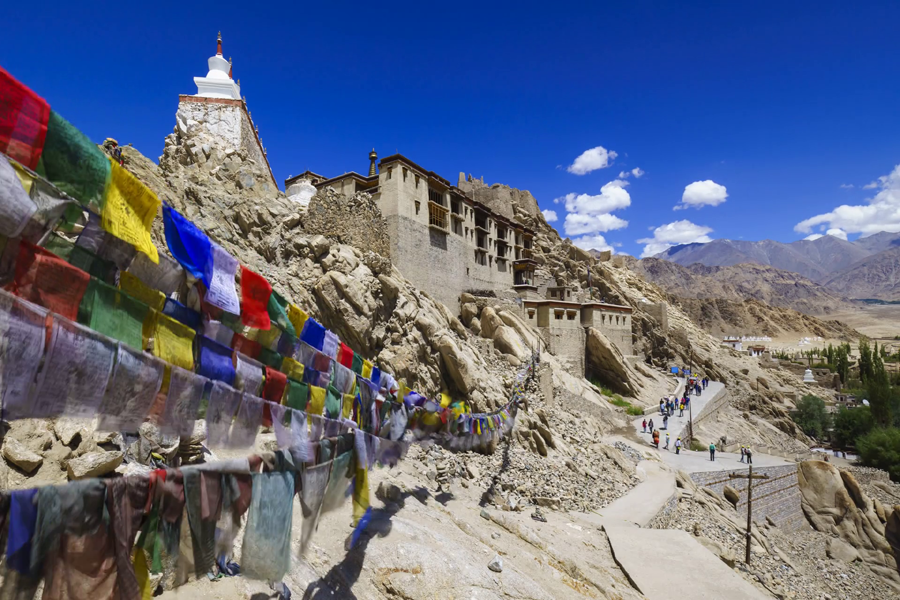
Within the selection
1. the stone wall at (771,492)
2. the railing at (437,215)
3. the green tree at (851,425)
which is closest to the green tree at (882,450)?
the green tree at (851,425)

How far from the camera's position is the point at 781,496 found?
86.8 ft

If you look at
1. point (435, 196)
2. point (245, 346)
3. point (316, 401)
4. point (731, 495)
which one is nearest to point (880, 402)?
point (731, 495)

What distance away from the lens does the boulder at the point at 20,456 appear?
5719 mm

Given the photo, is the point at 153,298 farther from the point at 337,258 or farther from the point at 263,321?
the point at 337,258

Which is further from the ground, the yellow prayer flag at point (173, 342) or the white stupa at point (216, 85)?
the white stupa at point (216, 85)

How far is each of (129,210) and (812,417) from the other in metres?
56.4

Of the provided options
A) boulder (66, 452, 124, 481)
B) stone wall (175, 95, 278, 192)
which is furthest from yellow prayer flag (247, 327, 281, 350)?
stone wall (175, 95, 278, 192)

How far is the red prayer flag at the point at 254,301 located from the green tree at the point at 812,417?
2107 inches

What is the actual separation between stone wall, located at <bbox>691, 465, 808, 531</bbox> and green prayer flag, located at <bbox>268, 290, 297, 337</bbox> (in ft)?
77.8

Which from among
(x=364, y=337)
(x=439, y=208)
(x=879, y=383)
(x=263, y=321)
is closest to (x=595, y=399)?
(x=439, y=208)

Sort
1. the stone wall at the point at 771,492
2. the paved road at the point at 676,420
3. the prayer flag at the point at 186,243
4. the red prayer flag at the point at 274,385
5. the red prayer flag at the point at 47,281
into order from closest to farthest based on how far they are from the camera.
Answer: the red prayer flag at the point at 47,281, the prayer flag at the point at 186,243, the red prayer flag at the point at 274,385, the stone wall at the point at 771,492, the paved road at the point at 676,420

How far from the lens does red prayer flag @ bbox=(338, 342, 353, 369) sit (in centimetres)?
686

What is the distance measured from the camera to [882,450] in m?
34.1

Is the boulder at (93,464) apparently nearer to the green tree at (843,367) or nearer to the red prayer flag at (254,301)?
the red prayer flag at (254,301)
